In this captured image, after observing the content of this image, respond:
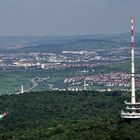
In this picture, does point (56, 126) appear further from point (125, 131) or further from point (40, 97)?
point (40, 97)

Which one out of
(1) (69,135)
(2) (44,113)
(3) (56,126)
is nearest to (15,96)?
(2) (44,113)

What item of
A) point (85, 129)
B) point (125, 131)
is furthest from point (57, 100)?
point (125, 131)

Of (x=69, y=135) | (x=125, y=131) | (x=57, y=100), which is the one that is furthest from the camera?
(x=57, y=100)

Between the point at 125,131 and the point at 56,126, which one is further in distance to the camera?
the point at 56,126

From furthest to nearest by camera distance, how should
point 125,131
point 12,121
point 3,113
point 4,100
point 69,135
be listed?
point 4,100
point 3,113
point 12,121
point 69,135
point 125,131

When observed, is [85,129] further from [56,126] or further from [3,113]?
[3,113]

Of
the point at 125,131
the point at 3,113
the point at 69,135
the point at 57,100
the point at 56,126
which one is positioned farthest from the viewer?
the point at 57,100
